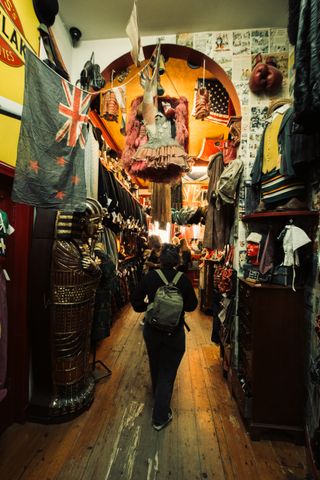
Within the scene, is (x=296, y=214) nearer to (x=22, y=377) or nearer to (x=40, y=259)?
(x=40, y=259)

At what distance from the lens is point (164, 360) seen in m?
2.00

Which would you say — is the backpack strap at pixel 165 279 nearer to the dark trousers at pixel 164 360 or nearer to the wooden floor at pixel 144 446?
the dark trousers at pixel 164 360

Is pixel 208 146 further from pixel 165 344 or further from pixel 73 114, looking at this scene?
pixel 165 344

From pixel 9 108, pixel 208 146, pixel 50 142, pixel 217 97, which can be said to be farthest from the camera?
pixel 208 146

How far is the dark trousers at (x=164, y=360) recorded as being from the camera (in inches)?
77.6

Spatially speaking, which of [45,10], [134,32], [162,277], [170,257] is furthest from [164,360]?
[45,10]

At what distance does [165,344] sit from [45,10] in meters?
3.10

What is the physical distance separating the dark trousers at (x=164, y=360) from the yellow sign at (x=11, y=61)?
1850 millimetres

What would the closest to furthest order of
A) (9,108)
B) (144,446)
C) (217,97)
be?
(9,108)
(144,446)
(217,97)

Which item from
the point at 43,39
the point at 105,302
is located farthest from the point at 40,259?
the point at 43,39

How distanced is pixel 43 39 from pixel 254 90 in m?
2.12

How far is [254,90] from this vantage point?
2428mm

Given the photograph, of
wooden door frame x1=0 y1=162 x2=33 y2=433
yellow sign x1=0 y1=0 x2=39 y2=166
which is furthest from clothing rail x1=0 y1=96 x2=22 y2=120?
wooden door frame x1=0 y1=162 x2=33 y2=433

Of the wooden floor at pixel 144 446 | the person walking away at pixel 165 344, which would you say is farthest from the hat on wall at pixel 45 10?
the wooden floor at pixel 144 446
